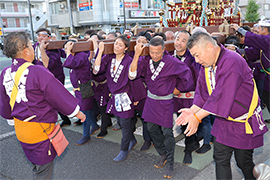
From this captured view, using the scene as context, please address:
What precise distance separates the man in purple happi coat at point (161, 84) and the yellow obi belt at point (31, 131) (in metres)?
1.39

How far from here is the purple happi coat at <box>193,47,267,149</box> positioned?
196 cm

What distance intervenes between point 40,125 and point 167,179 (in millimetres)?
1734

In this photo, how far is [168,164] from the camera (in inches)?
119

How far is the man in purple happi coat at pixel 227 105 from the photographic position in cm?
197

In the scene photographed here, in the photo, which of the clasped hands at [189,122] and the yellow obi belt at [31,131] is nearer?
the clasped hands at [189,122]

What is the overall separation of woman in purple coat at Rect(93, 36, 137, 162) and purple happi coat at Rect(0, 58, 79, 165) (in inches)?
47.4

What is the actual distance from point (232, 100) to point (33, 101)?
1.79m

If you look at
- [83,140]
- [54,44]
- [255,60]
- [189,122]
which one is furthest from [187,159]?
[255,60]

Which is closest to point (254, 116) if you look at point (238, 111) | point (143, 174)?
point (238, 111)

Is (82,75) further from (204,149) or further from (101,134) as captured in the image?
(204,149)

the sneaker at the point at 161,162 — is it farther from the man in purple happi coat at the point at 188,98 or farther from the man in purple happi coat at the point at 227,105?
the man in purple happi coat at the point at 227,105

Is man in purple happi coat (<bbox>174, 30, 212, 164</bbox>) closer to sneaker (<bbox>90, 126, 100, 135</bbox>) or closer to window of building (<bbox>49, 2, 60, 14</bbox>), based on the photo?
sneaker (<bbox>90, 126, 100, 135</bbox>)

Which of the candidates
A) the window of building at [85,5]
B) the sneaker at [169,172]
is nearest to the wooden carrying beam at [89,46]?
the sneaker at [169,172]

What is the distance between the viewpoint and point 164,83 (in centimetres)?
301
